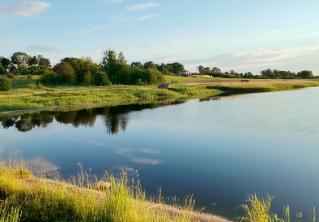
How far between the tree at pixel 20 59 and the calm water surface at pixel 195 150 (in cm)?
7134

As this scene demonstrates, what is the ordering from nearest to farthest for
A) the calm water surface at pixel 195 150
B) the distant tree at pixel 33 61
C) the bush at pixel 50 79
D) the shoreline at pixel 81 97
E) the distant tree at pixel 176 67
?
the calm water surface at pixel 195 150 → the shoreline at pixel 81 97 → the bush at pixel 50 79 → the distant tree at pixel 33 61 → the distant tree at pixel 176 67

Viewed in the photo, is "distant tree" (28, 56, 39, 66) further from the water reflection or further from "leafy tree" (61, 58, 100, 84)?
the water reflection

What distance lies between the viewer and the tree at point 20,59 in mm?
105400

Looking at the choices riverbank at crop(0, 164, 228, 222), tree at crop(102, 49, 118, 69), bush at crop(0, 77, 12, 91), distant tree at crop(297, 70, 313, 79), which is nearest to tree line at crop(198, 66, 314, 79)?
distant tree at crop(297, 70, 313, 79)

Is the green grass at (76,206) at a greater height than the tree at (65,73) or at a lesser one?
lesser

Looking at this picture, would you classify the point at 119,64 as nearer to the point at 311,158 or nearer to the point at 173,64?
the point at 173,64

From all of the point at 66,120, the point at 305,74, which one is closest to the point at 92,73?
the point at 66,120

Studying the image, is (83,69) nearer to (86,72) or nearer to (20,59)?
(86,72)

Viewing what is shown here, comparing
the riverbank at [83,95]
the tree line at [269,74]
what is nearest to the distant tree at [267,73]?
the tree line at [269,74]

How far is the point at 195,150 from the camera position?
21391 millimetres

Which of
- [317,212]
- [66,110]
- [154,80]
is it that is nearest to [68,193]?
[317,212]

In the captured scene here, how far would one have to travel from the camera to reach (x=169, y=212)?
10477mm

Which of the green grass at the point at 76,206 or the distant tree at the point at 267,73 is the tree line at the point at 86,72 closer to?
the green grass at the point at 76,206

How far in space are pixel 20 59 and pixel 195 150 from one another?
94.2m
